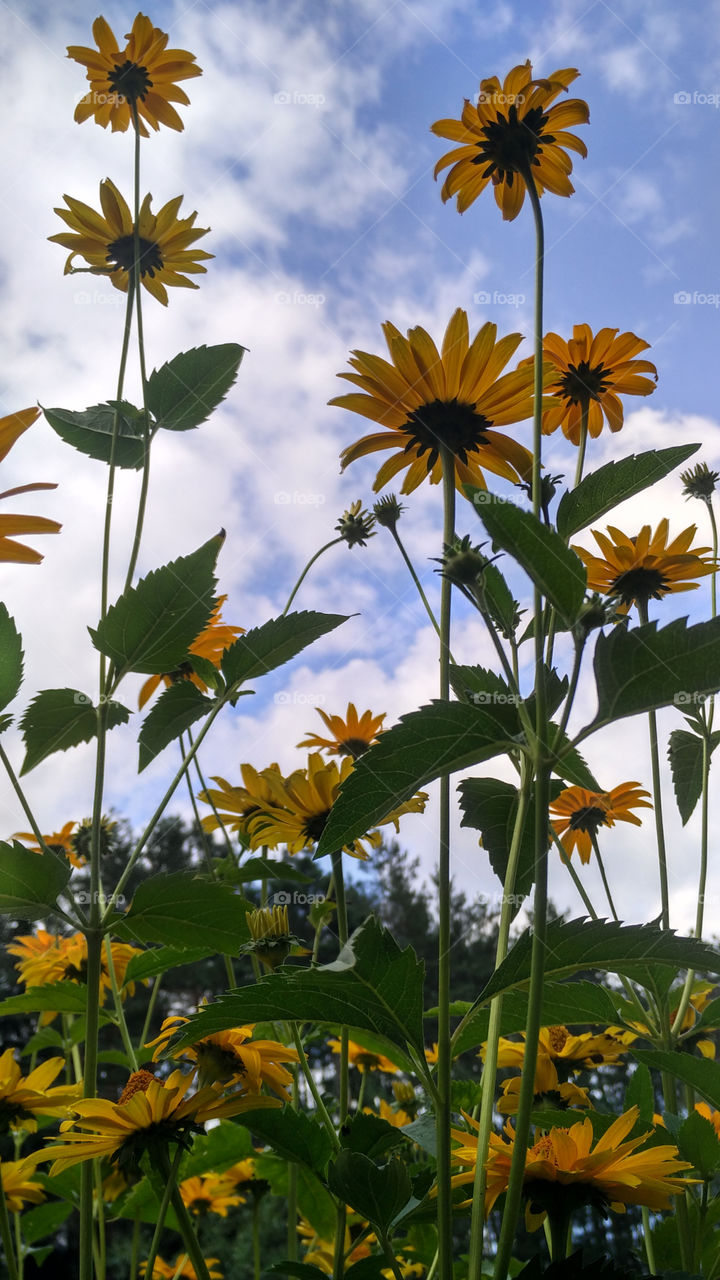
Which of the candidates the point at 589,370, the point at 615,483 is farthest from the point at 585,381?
the point at 615,483

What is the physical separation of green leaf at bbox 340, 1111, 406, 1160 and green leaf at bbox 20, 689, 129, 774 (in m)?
0.63

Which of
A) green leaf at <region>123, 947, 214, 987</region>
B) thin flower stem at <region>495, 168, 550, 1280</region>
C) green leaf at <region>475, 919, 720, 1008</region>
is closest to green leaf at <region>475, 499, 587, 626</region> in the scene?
thin flower stem at <region>495, 168, 550, 1280</region>

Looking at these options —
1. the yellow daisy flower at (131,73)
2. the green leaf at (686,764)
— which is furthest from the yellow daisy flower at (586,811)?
the yellow daisy flower at (131,73)

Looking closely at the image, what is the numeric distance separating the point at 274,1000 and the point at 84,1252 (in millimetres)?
382

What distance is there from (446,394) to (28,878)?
0.76 m

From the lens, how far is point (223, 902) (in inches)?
42.3

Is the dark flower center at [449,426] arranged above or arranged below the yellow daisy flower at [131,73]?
below

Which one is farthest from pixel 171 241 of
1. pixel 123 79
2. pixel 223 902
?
pixel 223 902

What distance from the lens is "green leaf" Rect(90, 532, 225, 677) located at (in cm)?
113

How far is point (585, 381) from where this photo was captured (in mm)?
1436

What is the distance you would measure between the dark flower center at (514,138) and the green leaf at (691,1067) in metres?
1.04

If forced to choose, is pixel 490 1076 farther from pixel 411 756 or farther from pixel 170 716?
pixel 170 716

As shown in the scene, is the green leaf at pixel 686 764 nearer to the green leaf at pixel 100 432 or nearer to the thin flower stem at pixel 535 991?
the thin flower stem at pixel 535 991

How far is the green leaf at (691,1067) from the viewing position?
36.8 inches
